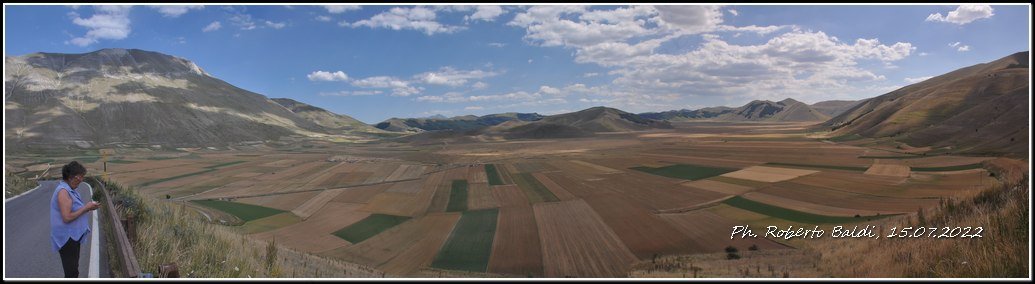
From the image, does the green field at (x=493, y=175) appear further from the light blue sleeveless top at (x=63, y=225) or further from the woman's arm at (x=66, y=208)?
the woman's arm at (x=66, y=208)

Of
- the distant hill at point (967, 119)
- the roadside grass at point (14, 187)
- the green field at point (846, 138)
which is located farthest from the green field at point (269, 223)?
the green field at point (846, 138)

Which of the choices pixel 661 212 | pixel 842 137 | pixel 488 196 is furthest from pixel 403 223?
pixel 842 137

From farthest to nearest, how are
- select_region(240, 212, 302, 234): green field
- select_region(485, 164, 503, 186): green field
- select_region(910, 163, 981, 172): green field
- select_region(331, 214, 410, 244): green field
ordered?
1. select_region(485, 164, 503, 186): green field
2. select_region(910, 163, 981, 172): green field
3. select_region(240, 212, 302, 234): green field
4. select_region(331, 214, 410, 244): green field

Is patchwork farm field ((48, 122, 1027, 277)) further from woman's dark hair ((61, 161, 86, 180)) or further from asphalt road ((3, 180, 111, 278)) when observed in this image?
woman's dark hair ((61, 161, 86, 180))

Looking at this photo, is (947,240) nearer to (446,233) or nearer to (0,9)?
(0,9)

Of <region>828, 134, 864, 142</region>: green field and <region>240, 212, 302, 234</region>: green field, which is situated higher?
<region>828, 134, 864, 142</region>: green field

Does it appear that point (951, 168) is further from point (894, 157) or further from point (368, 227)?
point (368, 227)

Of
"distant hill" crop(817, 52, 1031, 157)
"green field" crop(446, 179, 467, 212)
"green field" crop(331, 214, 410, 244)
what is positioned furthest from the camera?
"distant hill" crop(817, 52, 1031, 157)

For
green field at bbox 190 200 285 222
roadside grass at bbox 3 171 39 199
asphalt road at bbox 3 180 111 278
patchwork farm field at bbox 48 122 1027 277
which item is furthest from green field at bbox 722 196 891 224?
roadside grass at bbox 3 171 39 199
